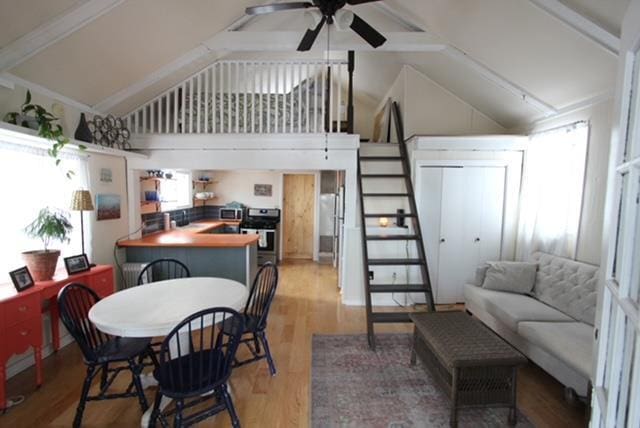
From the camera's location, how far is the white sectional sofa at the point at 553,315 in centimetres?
216

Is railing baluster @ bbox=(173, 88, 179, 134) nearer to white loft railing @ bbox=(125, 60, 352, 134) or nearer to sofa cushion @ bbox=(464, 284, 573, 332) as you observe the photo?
white loft railing @ bbox=(125, 60, 352, 134)

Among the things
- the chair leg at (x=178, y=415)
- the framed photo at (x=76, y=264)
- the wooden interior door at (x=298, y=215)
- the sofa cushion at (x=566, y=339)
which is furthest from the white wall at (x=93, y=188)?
the sofa cushion at (x=566, y=339)

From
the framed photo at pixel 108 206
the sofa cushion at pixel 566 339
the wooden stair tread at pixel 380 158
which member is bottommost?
the sofa cushion at pixel 566 339

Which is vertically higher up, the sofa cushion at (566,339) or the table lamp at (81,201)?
the table lamp at (81,201)

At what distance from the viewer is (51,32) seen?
88.1 inches

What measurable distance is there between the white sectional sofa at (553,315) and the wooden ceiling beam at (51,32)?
14.1 feet

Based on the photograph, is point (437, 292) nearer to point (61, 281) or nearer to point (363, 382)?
point (363, 382)

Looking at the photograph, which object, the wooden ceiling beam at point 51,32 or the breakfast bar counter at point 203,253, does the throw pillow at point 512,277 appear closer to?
the breakfast bar counter at point 203,253

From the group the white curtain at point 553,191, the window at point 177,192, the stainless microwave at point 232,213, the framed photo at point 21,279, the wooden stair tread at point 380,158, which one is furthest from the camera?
the stainless microwave at point 232,213

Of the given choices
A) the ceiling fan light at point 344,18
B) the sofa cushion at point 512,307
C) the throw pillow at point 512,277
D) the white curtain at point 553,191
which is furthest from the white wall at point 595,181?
the ceiling fan light at point 344,18

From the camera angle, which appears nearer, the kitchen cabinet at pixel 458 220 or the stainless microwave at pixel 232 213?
the kitchen cabinet at pixel 458 220

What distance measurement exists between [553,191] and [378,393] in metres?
2.80

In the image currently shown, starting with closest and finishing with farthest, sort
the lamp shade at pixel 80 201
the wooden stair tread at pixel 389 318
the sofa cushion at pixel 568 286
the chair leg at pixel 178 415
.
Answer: the chair leg at pixel 178 415 < the sofa cushion at pixel 568 286 < the lamp shade at pixel 80 201 < the wooden stair tread at pixel 389 318

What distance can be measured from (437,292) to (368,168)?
193cm
